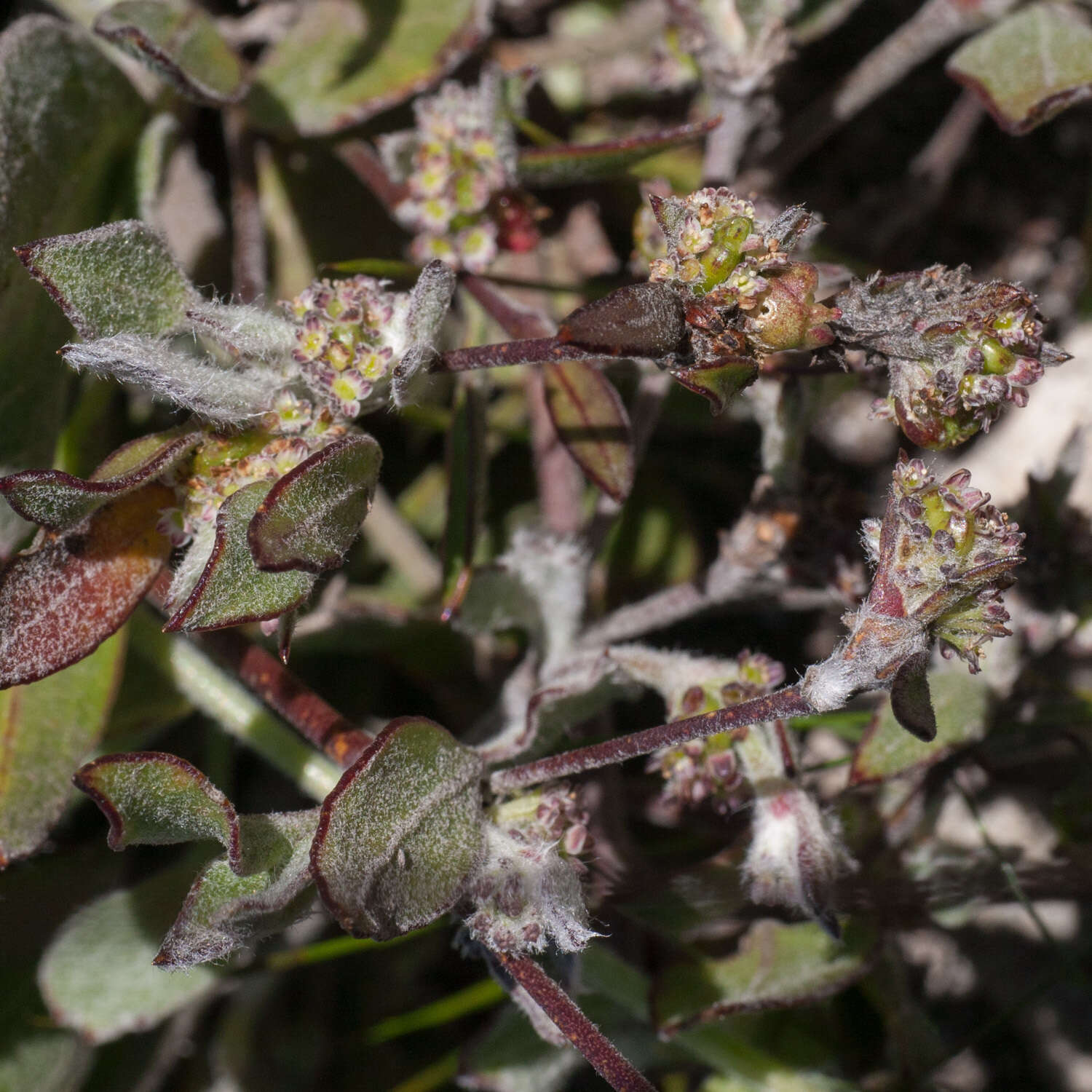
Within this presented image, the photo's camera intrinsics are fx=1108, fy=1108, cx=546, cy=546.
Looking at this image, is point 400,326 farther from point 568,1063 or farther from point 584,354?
point 568,1063

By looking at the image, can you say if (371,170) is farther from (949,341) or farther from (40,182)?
(949,341)

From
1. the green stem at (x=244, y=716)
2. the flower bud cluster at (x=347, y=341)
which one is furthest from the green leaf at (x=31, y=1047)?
the flower bud cluster at (x=347, y=341)

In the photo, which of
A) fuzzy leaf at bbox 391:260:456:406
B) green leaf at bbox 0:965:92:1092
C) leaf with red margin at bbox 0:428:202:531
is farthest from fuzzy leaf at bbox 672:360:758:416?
green leaf at bbox 0:965:92:1092

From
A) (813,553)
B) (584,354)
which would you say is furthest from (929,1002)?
(584,354)

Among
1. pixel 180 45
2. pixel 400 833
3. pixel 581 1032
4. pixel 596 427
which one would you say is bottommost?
pixel 581 1032

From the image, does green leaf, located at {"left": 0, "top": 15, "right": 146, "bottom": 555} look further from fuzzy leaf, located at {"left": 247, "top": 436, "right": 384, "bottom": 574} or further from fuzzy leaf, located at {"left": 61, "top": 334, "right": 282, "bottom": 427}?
fuzzy leaf, located at {"left": 247, "top": 436, "right": 384, "bottom": 574}

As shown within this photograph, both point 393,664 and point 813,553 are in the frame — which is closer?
point 813,553

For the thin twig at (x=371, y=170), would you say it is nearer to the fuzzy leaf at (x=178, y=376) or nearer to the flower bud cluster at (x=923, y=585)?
the fuzzy leaf at (x=178, y=376)

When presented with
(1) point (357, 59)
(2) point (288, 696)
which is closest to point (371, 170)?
(1) point (357, 59)
